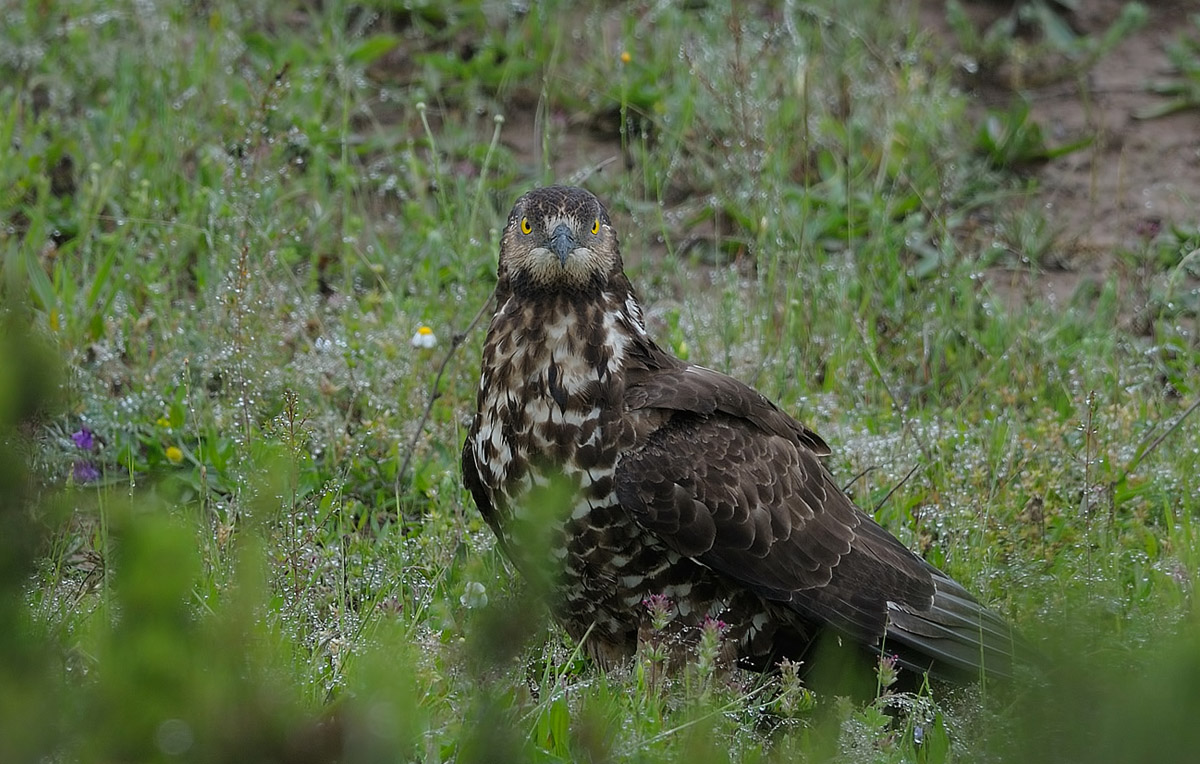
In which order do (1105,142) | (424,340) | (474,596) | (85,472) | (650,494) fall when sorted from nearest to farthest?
(650,494)
(474,596)
(85,472)
(424,340)
(1105,142)

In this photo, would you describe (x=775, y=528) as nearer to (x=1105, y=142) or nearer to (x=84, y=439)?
(x=84, y=439)

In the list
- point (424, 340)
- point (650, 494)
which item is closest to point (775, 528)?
point (650, 494)

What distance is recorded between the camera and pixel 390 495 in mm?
5039

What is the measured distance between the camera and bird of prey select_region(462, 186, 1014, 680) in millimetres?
3830

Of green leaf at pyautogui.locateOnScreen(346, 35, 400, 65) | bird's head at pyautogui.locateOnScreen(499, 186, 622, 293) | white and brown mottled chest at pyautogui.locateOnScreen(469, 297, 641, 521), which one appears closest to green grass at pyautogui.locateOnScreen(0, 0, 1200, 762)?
green leaf at pyautogui.locateOnScreen(346, 35, 400, 65)

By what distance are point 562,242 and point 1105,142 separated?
4453 millimetres

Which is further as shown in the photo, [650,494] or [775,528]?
[775,528]

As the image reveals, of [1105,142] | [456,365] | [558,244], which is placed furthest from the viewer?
[1105,142]

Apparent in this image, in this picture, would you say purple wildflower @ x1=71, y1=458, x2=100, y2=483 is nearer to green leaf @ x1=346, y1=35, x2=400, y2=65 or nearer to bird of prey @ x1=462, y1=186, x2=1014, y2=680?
bird of prey @ x1=462, y1=186, x2=1014, y2=680

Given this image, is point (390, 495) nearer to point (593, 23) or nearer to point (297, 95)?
point (297, 95)

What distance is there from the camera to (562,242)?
4.02m

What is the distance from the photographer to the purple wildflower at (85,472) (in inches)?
189

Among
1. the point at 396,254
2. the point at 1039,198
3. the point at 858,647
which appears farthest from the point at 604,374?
the point at 1039,198

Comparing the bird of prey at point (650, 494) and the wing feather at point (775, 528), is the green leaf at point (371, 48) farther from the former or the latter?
the wing feather at point (775, 528)
